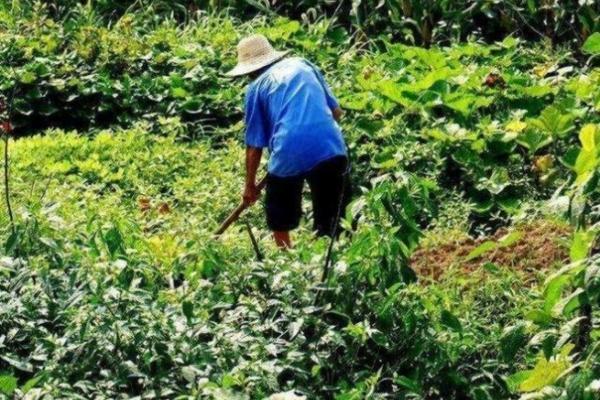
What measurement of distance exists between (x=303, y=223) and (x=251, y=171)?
0.63 m

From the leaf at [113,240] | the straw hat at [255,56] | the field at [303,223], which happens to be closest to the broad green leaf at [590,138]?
the field at [303,223]

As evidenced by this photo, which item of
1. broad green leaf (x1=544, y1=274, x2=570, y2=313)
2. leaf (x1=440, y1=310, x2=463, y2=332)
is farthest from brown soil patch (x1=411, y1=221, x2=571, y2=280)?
broad green leaf (x1=544, y1=274, x2=570, y2=313)

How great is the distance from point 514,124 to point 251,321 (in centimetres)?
305

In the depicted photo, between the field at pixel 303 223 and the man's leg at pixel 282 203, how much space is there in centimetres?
12

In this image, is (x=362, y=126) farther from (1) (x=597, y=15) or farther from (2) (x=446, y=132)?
(1) (x=597, y=15)

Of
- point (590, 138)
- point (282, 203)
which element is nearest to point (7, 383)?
point (590, 138)

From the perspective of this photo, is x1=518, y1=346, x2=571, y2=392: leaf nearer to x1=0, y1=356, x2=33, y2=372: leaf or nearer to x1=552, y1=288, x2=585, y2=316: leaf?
x1=552, y1=288, x2=585, y2=316: leaf

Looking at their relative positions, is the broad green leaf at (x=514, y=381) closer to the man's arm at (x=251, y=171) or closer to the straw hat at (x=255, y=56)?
the man's arm at (x=251, y=171)

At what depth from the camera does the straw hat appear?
6734mm

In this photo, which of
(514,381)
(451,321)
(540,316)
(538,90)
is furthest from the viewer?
(538,90)

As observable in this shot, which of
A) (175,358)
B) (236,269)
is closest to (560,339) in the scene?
(175,358)

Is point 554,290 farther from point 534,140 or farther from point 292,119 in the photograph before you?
point 534,140

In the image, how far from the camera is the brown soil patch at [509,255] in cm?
624

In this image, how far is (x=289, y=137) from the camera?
21.3 ft
